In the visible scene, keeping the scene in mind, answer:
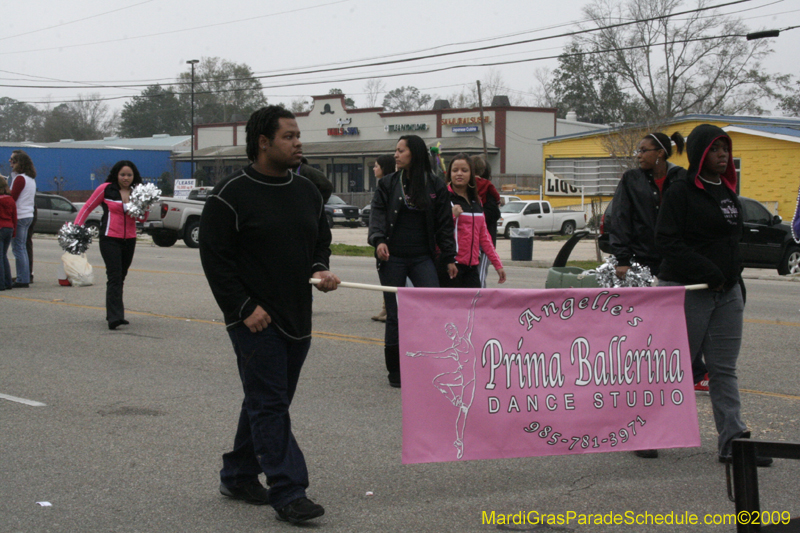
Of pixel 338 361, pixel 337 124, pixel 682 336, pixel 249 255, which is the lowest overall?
pixel 338 361

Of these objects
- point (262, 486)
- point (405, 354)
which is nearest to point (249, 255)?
point (405, 354)

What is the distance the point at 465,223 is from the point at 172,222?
19.2m

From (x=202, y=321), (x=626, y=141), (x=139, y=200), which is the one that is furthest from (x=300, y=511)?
(x=626, y=141)

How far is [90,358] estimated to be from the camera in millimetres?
8172

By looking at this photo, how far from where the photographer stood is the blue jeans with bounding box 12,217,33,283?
13.6 meters

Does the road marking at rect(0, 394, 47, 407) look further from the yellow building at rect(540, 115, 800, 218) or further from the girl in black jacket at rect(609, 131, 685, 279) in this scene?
the yellow building at rect(540, 115, 800, 218)

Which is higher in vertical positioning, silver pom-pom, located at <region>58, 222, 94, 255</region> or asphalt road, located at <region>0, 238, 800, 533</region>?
silver pom-pom, located at <region>58, 222, 94, 255</region>

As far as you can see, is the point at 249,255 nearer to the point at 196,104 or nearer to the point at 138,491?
the point at 138,491

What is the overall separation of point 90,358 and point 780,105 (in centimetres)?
6408

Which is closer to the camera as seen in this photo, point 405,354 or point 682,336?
point 405,354

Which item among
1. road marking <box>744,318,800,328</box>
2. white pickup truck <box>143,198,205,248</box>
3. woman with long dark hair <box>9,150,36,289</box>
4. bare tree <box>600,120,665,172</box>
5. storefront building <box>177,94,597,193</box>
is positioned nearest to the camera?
road marking <box>744,318,800,328</box>

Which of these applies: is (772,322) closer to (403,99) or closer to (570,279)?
(570,279)

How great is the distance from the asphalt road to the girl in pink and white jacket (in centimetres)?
115

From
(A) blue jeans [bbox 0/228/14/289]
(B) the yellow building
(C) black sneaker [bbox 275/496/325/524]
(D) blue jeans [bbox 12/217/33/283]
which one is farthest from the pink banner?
(B) the yellow building
